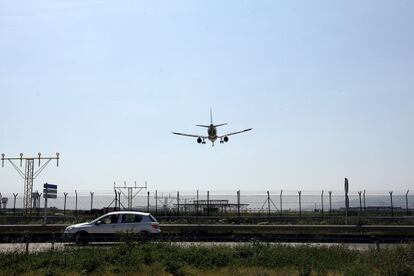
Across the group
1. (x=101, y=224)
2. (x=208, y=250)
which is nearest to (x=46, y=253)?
(x=208, y=250)

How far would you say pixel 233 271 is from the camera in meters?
13.8

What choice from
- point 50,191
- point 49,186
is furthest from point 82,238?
point 50,191

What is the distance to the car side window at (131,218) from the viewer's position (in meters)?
24.8

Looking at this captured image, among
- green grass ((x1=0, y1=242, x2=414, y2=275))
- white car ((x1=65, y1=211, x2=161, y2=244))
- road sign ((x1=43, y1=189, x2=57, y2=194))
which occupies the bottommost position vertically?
green grass ((x1=0, y1=242, x2=414, y2=275))

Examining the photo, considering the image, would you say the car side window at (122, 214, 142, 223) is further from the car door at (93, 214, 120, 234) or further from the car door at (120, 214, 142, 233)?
the car door at (93, 214, 120, 234)

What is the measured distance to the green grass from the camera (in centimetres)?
1349

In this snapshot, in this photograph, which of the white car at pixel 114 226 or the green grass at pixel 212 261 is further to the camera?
the white car at pixel 114 226

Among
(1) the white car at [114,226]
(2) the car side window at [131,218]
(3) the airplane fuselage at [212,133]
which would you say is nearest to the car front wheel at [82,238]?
(1) the white car at [114,226]

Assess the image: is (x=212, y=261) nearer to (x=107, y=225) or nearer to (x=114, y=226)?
(x=114, y=226)

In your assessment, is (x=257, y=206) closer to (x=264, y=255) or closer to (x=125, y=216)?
(x=125, y=216)

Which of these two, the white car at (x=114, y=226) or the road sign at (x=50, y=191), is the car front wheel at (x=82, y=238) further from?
the road sign at (x=50, y=191)

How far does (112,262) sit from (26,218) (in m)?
27.2

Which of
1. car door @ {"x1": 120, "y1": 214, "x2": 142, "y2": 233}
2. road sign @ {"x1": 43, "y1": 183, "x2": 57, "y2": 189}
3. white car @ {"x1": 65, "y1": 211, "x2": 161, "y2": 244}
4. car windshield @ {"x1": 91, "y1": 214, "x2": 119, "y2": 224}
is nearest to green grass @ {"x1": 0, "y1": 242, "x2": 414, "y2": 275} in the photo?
white car @ {"x1": 65, "y1": 211, "x2": 161, "y2": 244}

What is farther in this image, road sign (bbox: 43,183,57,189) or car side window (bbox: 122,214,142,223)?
road sign (bbox: 43,183,57,189)
